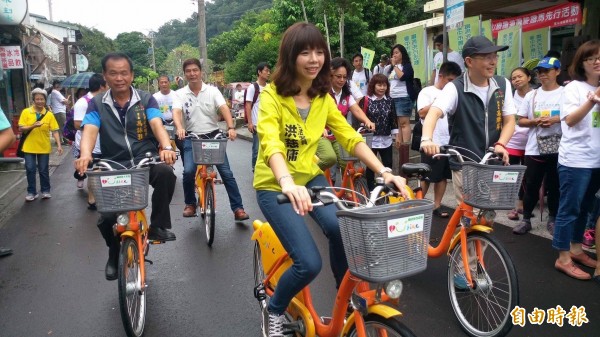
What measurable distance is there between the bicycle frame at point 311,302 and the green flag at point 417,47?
755 centimetres

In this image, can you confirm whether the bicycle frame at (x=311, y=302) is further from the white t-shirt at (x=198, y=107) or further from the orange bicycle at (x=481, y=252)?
the white t-shirt at (x=198, y=107)

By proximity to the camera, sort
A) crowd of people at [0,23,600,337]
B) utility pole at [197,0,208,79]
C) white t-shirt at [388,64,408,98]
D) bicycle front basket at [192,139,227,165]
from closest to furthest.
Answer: crowd of people at [0,23,600,337] → bicycle front basket at [192,139,227,165] → white t-shirt at [388,64,408,98] → utility pole at [197,0,208,79]

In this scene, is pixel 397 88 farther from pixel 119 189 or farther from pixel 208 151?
pixel 119 189

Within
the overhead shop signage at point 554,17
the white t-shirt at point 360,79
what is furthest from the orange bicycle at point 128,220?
the overhead shop signage at point 554,17

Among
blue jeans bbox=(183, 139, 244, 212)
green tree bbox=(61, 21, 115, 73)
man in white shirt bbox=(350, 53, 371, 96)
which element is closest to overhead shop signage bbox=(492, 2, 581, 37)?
man in white shirt bbox=(350, 53, 371, 96)

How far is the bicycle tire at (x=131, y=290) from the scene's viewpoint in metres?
3.45

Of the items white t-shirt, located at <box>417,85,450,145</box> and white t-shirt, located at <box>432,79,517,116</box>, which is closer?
white t-shirt, located at <box>432,79,517,116</box>

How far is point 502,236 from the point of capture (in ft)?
18.8

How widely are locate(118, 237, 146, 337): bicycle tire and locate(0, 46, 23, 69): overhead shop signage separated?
42.2 ft

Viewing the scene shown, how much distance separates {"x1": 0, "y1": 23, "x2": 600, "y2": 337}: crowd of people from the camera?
9.35 ft

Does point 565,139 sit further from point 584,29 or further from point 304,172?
point 584,29

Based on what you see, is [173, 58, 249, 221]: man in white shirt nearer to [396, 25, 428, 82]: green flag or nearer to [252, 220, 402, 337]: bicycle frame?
[252, 220, 402, 337]: bicycle frame

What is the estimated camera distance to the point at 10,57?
46.9ft

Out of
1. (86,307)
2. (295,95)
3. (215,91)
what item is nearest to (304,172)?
(295,95)
